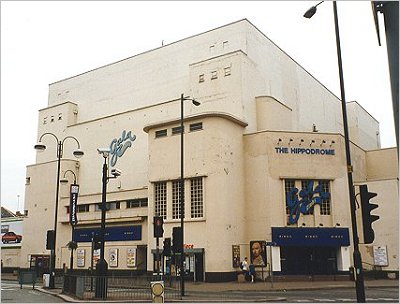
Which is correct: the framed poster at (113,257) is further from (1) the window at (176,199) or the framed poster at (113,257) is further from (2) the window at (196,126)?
(2) the window at (196,126)

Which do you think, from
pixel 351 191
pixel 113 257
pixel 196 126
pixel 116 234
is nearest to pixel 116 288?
pixel 351 191

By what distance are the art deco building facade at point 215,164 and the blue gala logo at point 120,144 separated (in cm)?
13

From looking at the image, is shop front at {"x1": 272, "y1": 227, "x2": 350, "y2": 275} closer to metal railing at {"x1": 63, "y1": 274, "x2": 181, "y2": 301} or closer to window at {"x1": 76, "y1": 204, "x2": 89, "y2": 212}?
metal railing at {"x1": 63, "y1": 274, "x2": 181, "y2": 301}

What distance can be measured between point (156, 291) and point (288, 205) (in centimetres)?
2148

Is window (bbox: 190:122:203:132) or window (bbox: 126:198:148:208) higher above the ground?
window (bbox: 190:122:203:132)

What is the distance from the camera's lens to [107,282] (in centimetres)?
1980

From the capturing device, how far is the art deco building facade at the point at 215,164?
116 ft

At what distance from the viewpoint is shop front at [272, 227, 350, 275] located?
3503 centimetres

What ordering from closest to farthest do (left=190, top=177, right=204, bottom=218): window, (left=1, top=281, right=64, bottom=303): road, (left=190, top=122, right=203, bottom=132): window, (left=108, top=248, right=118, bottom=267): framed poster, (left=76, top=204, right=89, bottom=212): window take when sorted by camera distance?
1. (left=1, top=281, right=64, bottom=303): road
2. (left=190, top=177, right=204, bottom=218): window
3. (left=190, top=122, right=203, bottom=132): window
4. (left=108, top=248, right=118, bottom=267): framed poster
5. (left=76, top=204, right=89, bottom=212): window

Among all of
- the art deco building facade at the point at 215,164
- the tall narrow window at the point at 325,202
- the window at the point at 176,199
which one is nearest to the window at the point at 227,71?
the art deco building facade at the point at 215,164

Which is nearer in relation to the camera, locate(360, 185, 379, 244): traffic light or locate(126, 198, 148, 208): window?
locate(360, 185, 379, 244): traffic light

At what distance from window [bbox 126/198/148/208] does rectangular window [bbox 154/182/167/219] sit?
5076 mm

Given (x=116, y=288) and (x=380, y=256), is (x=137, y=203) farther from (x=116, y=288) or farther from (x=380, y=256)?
(x=116, y=288)

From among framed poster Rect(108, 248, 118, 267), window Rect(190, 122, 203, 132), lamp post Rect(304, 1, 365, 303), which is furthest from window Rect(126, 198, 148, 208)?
lamp post Rect(304, 1, 365, 303)
